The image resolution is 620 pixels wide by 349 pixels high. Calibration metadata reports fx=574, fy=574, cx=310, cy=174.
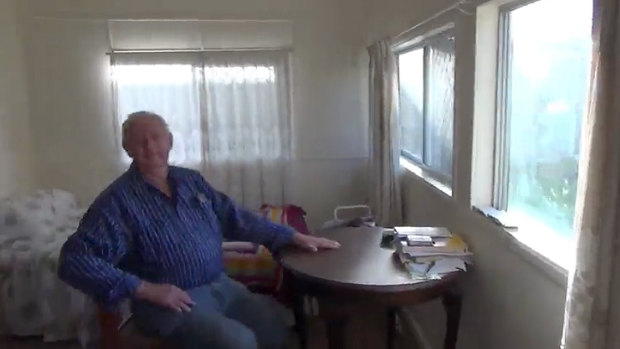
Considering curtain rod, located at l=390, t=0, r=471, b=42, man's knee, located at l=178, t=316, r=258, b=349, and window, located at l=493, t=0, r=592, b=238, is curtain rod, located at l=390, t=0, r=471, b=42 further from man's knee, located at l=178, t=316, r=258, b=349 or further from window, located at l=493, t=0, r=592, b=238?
man's knee, located at l=178, t=316, r=258, b=349

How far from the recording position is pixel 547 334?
1463mm

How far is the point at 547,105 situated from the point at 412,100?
168cm

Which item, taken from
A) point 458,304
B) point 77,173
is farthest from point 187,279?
point 77,173

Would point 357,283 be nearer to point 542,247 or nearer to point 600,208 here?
point 542,247

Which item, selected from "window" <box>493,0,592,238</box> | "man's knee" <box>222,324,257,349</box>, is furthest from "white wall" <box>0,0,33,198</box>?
"window" <box>493,0,592,238</box>

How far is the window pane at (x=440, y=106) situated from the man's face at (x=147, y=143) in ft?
3.91

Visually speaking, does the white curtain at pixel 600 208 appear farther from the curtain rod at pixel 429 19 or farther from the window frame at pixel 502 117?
the curtain rod at pixel 429 19

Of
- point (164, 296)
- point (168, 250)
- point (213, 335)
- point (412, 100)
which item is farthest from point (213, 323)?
point (412, 100)

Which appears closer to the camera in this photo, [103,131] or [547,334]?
[547,334]

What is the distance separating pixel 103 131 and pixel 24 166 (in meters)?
0.59

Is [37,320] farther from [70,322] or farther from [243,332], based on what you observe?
[243,332]

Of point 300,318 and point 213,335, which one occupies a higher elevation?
point 213,335

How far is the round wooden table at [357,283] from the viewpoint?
1.70 m

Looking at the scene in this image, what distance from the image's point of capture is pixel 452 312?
6.26 feet
